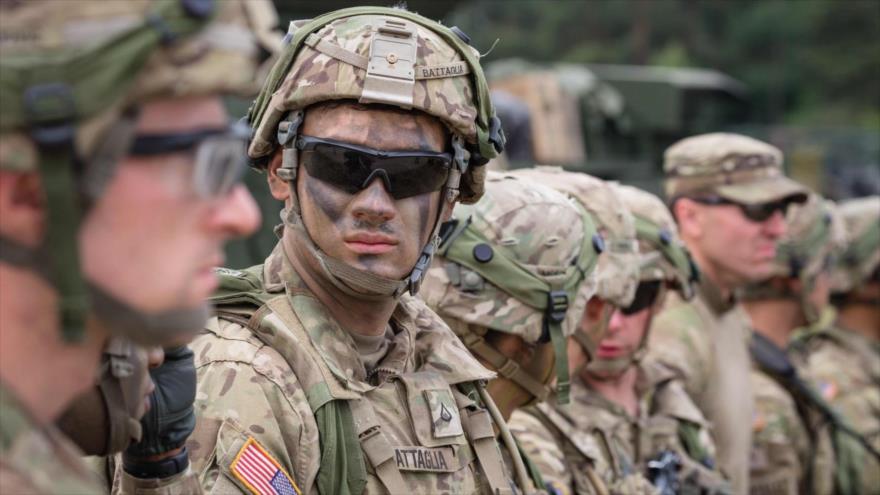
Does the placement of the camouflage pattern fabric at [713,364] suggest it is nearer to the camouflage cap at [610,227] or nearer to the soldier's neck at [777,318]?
the soldier's neck at [777,318]

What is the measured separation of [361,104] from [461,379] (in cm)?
82

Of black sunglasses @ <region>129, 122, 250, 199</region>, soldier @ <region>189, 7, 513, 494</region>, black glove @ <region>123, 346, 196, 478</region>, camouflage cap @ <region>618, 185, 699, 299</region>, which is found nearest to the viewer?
black sunglasses @ <region>129, 122, 250, 199</region>

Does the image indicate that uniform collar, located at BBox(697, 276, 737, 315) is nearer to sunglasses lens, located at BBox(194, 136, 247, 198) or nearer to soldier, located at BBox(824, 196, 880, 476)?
soldier, located at BBox(824, 196, 880, 476)

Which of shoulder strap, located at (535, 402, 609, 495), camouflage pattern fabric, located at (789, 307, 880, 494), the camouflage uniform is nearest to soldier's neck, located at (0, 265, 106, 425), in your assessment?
shoulder strap, located at (535, 402, 609, 495)

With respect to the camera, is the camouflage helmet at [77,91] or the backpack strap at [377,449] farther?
the backpack strap at [377,449]

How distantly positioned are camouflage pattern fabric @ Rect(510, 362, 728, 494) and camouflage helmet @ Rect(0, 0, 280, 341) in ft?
10.0

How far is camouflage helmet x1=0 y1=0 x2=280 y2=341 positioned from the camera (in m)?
1.82

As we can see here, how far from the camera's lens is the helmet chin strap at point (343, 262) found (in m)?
3.42

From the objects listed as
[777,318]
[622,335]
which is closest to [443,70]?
[622,335]

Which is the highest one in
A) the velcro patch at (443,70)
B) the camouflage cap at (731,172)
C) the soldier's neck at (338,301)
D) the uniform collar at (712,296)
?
the velcro patch at (443,70)

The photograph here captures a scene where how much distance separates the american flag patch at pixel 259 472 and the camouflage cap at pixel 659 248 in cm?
309

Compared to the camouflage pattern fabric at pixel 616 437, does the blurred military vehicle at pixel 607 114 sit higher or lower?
lower

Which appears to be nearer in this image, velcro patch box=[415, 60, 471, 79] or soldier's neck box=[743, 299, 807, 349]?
velcro patch box=[415, 60, 471, 79]

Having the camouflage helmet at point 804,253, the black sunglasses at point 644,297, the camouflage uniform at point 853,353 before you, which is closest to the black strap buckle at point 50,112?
the black sunglasses at point 644,297
